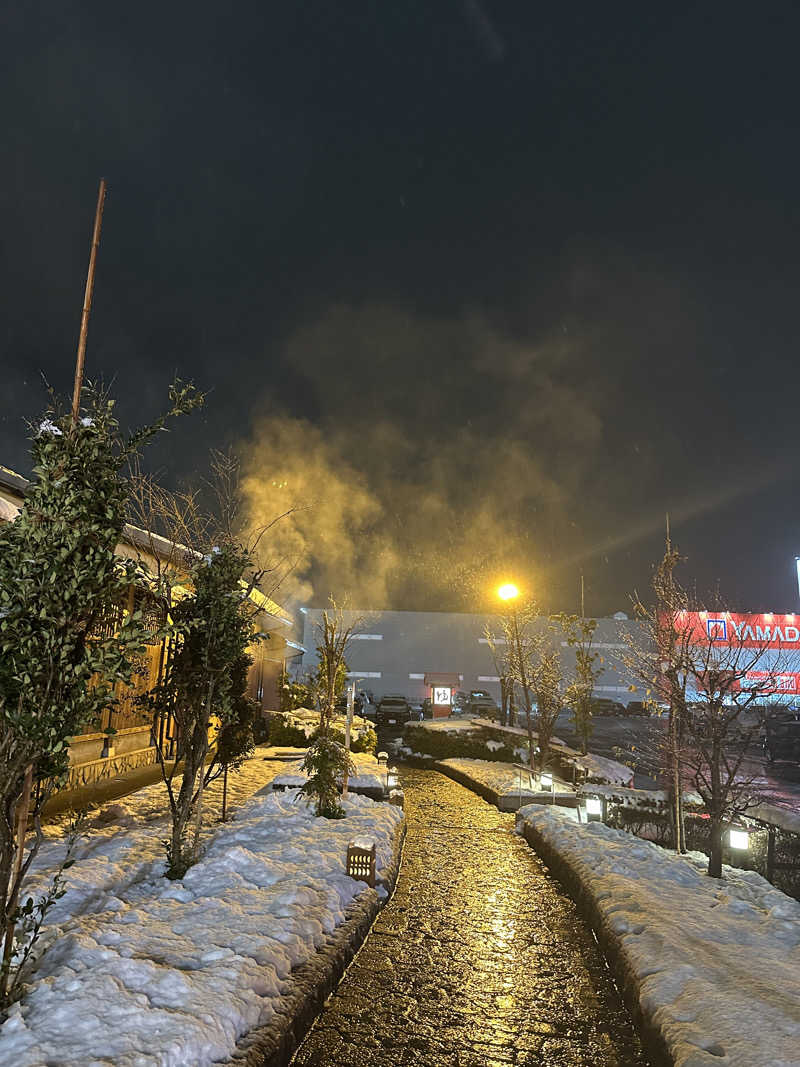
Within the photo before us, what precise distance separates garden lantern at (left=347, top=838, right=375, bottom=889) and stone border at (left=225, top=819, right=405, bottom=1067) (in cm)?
24

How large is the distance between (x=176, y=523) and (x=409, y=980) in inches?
271

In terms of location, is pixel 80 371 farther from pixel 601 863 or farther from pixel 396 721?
pixel 396 721

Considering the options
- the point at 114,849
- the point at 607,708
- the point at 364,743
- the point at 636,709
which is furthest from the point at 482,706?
the point at 114,849

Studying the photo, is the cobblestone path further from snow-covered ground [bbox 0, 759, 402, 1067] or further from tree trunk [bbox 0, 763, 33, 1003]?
tree trunk [bbox 0, 763, 33, 1003]

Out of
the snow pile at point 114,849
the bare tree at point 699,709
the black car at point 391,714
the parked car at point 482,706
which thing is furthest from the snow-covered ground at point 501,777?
the parked car at point 482,706

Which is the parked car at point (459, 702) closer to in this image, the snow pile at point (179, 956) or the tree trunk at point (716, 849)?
the tree trunk at point (716, 849)

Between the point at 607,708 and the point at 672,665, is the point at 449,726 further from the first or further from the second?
the point at 607,708

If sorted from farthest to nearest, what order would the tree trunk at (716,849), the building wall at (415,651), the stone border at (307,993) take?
the building wall at (415,651) → the tree trunk at (716,849) → the stone border at (307,993)

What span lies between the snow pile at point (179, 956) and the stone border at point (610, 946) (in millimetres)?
2853

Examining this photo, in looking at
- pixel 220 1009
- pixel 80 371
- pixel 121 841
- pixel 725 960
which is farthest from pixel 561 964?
pixel 80 371

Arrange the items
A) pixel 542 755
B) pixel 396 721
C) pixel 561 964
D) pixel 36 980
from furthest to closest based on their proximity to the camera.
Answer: pixel 396 721 < pixel 542 755 < pixel 561 964 < pixel 36 980

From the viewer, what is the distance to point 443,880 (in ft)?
32.8

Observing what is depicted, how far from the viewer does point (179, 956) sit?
5.59 meters

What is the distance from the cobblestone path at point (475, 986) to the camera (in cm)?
539
